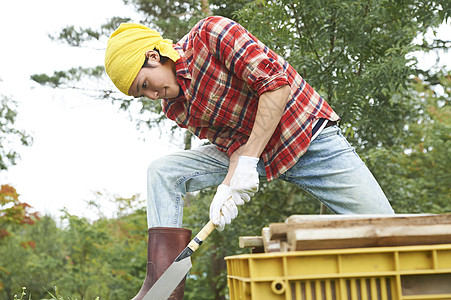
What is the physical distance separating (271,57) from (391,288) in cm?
126

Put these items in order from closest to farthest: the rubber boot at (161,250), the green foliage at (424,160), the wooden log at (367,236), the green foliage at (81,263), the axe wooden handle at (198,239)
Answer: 1. the wooden log at (367,236)
2. the axe wooden handle at (198,239)
3. the rubber boot at (161,250)
4. the green foliage at (424,160)
5. the green foliage at (81,263)

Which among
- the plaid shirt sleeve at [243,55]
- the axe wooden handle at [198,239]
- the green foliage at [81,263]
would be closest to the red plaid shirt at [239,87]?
the plaid shirt sleeve at [243,55]

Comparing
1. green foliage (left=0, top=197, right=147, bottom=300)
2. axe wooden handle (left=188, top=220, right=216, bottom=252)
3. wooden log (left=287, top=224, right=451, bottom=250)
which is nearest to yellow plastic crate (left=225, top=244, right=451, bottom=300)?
wooden log (left=287, top=224, right=451, bottom=250)

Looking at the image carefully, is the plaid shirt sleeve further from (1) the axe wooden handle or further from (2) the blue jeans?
(1) the axe wooden handle

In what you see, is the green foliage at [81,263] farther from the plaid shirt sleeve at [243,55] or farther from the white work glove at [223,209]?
the plaid shirt sleeve at [243,55]

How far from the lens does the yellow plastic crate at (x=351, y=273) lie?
4.31 feet

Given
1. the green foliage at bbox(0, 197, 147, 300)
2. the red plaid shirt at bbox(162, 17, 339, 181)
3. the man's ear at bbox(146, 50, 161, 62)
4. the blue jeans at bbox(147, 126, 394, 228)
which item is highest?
the man's ear at bbox(146, 50, 161, 62)

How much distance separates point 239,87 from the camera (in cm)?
235

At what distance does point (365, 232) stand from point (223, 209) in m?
1.06

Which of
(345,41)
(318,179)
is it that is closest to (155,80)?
(318,179)

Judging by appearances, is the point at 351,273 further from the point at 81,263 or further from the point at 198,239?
the point at 81,263

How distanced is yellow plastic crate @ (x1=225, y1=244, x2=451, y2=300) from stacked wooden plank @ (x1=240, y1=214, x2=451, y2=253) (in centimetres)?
3

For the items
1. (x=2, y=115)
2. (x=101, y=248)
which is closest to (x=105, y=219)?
(x=101, y=248)

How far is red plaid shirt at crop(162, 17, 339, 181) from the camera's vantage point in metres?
2.18
